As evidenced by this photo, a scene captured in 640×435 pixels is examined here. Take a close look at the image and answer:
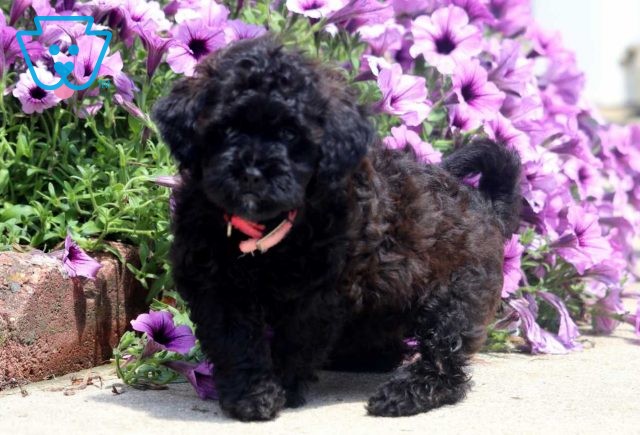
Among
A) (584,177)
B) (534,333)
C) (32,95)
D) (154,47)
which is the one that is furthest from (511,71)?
(32,95)

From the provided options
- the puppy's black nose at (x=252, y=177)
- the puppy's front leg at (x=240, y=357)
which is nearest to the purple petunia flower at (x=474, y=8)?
the puppy's front leg at (x=240, y=357)

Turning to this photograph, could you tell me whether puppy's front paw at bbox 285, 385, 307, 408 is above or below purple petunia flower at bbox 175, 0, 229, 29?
below

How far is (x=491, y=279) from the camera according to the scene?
402 cm

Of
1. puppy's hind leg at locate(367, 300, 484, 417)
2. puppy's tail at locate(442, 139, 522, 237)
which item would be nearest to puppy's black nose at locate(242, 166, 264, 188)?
puppy's hind leg at locate(367, 300, 484, 417)

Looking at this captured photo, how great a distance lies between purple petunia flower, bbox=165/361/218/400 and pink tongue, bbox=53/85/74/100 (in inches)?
49.2

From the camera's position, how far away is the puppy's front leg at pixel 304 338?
3.57 metres

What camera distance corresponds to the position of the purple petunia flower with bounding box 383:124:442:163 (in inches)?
184

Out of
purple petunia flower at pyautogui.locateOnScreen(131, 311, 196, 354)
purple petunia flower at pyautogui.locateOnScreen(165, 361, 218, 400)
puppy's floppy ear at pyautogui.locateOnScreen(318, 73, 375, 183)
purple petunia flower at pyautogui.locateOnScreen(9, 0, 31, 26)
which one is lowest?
purple petunia flower at pyautogui.locateOnScreen(165, 361, 218, 400)

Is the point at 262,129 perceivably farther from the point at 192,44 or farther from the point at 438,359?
the point at 192,44

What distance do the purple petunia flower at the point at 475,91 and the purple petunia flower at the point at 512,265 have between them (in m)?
0.60

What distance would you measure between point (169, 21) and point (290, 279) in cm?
188

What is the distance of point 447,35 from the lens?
511 centimetres

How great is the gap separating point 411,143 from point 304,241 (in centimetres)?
129

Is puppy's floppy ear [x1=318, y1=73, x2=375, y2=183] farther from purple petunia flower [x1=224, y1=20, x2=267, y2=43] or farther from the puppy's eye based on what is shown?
purple petunia flower [x1=224, y1=20, x2=267, y2=43]
